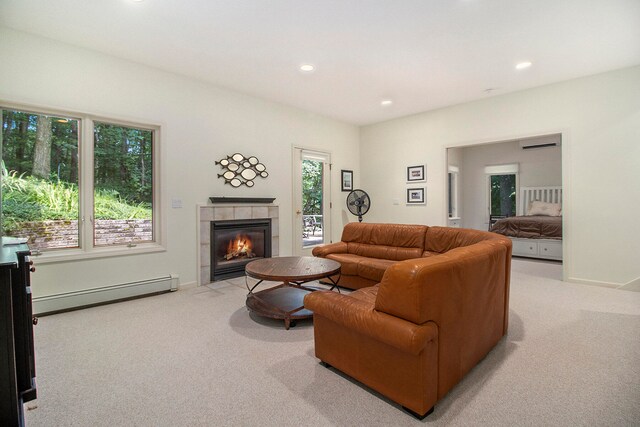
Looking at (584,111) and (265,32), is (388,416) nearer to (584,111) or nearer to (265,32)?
(265,32)

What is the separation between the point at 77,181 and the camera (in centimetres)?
344

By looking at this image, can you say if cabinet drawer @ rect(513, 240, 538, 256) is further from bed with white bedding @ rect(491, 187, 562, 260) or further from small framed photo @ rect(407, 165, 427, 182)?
small framed photo @ rect(407, 165, 427, 182)

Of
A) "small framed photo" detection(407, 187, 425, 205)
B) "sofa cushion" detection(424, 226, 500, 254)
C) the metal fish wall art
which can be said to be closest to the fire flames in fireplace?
the metal fish wall art

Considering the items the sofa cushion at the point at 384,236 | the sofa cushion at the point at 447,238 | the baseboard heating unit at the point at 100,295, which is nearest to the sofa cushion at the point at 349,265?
the sofa cushion at the point at 384,236

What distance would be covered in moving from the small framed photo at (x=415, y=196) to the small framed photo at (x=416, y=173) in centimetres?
19

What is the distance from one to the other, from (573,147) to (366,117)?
3.26 meters

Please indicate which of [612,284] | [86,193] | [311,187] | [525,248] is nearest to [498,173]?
[525,248]

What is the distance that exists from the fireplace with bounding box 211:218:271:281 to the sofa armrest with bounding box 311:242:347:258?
1119 mm

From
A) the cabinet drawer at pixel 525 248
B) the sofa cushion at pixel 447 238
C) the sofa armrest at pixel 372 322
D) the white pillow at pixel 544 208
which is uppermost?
the white pillow at pixel 544 208

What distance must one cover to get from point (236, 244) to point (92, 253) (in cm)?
180

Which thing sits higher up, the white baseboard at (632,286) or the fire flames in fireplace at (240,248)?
the fire flames in fireplace at (240,248)

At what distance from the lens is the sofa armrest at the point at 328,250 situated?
4160 millimetres

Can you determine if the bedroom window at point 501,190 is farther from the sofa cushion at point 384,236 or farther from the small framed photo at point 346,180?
the sofa cushion at point 384,236

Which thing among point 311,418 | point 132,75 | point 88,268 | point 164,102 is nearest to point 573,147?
point 311,418
